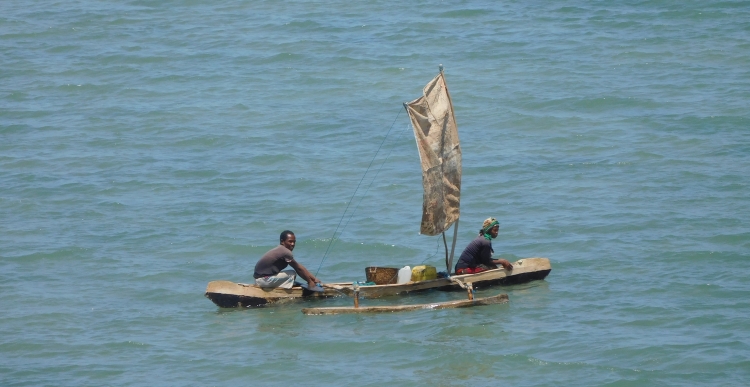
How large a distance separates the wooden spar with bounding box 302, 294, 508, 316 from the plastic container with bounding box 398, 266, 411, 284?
0.90 meters

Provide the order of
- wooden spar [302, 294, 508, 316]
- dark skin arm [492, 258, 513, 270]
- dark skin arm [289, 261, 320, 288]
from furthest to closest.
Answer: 1. dark skin arm [492, 258, 513, 270]
2. dark skin arm [289, 261, 320, 288]
3. wooden spar [302, 294, 508, 316]

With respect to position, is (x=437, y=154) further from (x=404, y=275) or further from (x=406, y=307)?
(x=406, y=307)

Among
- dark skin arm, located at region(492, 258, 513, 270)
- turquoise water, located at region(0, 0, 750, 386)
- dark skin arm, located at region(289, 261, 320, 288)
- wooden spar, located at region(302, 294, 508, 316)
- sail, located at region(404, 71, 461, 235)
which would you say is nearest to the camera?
turquoise water, located at region(0, 0, 750, 386)

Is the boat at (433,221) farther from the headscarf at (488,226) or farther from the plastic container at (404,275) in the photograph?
the headscarf at (488,226)

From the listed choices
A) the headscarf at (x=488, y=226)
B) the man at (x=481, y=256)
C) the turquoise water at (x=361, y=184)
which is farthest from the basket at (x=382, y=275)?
the headscarf at (x=488, y=226)

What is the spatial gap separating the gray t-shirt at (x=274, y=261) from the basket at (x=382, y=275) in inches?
48.5

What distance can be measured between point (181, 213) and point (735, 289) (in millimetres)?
10797

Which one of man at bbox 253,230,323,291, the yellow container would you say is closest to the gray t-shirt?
man at bbox 253,230,323,291

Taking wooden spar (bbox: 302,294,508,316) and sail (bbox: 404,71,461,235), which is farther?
sail (bbox: 404,71,461,235)

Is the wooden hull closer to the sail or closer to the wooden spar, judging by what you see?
the wooden spar

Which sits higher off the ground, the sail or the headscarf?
the sail

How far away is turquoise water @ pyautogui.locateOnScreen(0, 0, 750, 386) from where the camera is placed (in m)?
15.4

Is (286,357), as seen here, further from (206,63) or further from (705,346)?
(206,63)

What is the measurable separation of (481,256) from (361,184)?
7.01 m
